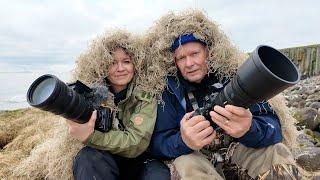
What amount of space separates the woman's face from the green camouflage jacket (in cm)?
10

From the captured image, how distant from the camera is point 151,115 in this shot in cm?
390

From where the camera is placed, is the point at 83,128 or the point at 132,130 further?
the point at 132,130

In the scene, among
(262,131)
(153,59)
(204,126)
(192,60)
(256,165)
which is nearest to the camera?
(204,126)

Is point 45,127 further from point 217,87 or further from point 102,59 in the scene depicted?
point 217,87

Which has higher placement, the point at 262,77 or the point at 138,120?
the point at 262,77

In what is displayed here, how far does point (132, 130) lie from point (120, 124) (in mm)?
240

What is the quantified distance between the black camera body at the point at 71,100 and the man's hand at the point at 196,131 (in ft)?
2.30

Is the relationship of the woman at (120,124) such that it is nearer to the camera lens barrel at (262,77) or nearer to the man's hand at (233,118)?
the man's hand at (233,118)

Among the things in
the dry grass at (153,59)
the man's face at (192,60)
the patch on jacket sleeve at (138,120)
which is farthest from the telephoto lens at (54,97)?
the man's face at (192,60)

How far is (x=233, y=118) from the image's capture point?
3.04 meters

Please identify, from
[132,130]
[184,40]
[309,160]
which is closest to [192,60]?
[184,40]

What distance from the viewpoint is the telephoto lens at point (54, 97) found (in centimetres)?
294

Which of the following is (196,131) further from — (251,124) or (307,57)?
(307,57)

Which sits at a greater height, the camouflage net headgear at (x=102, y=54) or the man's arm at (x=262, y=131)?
the camouflage net headgear at (x=102, y=54)
